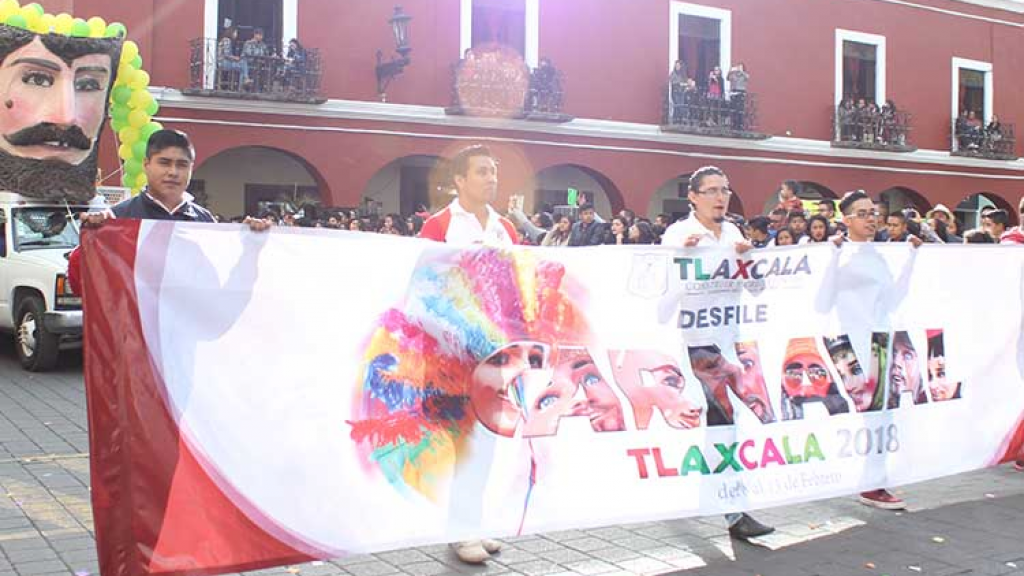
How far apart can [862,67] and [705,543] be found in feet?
73.5

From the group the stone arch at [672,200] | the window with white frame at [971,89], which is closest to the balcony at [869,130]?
the window with white frame at [971,89]

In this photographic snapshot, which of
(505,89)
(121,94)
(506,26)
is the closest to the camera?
(121,94)

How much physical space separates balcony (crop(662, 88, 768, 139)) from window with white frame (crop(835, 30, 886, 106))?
3173 millimetres

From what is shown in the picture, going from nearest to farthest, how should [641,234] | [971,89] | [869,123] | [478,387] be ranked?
[478,387] < [641,234] < [869,123] < [971,89]

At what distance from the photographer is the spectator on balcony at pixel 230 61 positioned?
17.7 meters

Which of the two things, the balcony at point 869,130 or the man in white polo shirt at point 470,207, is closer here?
the man in white polo shirt at point 470,207

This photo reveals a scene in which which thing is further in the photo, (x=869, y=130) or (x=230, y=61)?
(x=869, y=130)

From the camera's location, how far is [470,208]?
16.5ft

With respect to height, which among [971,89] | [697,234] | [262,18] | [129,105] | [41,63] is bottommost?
[697,234]

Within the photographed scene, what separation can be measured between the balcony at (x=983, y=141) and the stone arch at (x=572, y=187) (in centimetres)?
964

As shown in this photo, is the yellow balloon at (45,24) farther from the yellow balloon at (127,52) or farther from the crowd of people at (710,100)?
the crowd of people at (710,100)

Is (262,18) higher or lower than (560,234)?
higher

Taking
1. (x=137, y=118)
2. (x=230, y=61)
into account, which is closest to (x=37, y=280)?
(x=137, y=118)

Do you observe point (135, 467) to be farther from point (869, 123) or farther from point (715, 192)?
→ point (869, 123)
